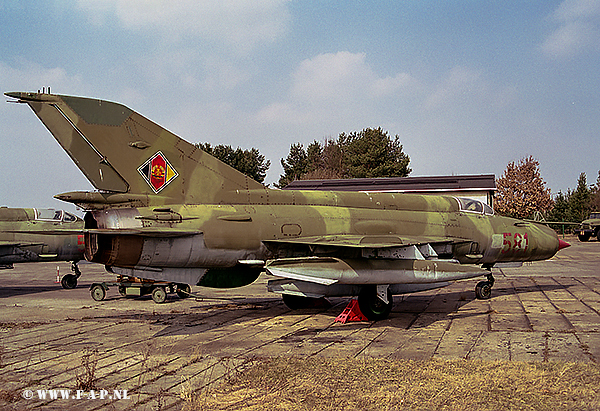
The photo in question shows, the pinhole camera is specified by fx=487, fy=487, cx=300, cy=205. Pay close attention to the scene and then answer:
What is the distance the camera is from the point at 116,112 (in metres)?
9.85

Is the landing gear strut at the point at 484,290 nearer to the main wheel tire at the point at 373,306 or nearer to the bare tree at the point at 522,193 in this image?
the main wheel tire at the point at 373,306

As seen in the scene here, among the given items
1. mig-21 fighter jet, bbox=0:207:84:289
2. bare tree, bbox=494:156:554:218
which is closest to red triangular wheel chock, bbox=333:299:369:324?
mig-21 fighter jet, bbox=0:207:84:289

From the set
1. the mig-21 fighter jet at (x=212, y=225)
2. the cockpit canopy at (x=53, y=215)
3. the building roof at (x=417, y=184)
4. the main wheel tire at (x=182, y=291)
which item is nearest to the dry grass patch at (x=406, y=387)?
the mig-21 fighter jet at (x=212, y=225)

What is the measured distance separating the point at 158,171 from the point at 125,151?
2.49 ft

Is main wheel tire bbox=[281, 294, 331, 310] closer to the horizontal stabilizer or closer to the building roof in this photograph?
the horizontal stabilizer

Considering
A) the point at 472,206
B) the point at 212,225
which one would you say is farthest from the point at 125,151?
the point at 472,206

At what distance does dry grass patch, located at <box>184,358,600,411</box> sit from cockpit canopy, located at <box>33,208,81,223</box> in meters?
15.3

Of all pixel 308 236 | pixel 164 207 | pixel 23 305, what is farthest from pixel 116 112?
pixel 23 305

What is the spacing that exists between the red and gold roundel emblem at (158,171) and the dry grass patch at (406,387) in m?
4.60

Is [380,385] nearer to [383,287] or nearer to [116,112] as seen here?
[383,287]

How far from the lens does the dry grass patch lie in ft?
17.8

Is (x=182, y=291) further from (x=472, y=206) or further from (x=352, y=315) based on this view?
(x=472, y=206)

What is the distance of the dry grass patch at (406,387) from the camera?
544 cm

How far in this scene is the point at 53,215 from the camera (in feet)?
64.1
